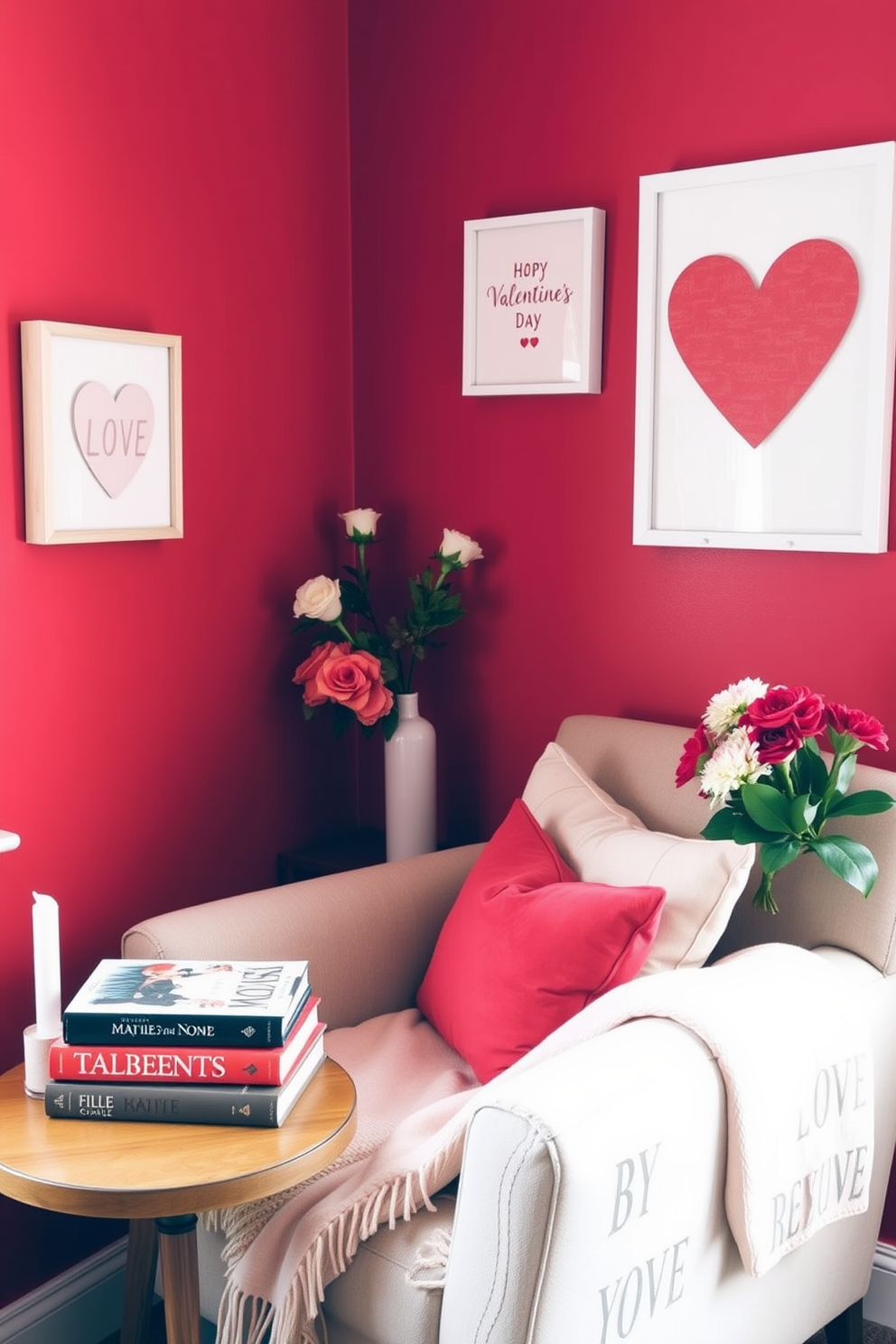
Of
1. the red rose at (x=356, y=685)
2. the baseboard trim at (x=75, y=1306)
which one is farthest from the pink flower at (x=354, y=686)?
the baseboard trim at (x=75, y=1306)

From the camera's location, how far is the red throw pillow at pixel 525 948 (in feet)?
6.05

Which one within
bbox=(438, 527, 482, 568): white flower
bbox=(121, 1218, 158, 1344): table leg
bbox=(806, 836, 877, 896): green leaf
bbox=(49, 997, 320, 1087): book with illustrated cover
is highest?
bbox=(438, 527, 482, 568): white flower

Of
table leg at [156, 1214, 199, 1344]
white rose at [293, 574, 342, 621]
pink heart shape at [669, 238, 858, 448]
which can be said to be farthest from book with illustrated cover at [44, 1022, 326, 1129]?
pink heart shape at [669, 238, 858, 448]

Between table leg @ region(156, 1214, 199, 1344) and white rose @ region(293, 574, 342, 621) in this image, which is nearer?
table leg @ region(156, 1214, 199, 1344)

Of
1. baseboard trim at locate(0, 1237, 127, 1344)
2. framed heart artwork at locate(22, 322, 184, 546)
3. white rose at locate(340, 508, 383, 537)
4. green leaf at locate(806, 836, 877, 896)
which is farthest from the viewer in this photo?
white rose at locate(340, 508, 383, 537)

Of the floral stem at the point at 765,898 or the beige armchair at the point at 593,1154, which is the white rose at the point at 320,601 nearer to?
the beige armchair at the point at 593,1154

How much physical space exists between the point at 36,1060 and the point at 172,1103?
0.21 metres

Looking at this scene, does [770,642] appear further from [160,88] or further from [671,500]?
[160,88]

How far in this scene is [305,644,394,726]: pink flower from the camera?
7.91 feet

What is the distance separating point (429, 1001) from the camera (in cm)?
212

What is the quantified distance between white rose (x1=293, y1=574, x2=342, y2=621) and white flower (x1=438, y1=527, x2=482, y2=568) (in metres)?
0.21

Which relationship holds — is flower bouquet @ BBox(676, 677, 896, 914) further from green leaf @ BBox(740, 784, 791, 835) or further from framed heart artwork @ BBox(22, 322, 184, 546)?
framed heart artwork @ BBox(22, 322, 184, 546)

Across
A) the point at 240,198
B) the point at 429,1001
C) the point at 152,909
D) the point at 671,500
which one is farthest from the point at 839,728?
the point at 240,198

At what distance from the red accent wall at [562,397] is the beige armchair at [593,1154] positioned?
242 mm
